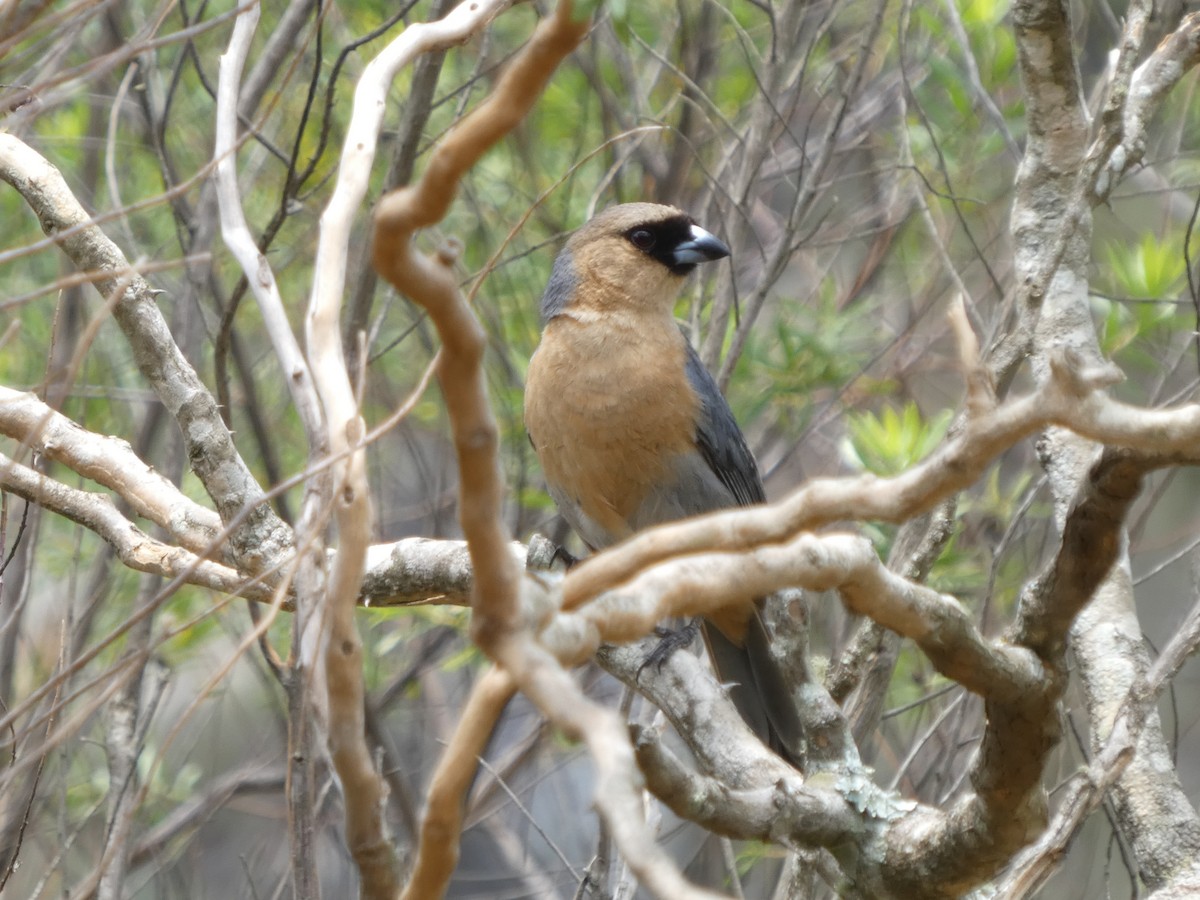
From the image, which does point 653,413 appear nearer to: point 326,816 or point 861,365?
point 861,365

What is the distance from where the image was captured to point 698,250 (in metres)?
4.86

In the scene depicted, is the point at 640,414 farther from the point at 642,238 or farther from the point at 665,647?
the point at 665,647

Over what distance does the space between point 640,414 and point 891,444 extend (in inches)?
35.6

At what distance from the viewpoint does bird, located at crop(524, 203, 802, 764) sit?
4477mm

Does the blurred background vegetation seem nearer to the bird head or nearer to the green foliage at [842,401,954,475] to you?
the green foliage at [842,401,954,475]

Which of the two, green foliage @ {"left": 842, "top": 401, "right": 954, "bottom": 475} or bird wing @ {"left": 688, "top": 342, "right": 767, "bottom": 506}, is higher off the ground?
bird wing @ {"left": 688, "top": 342, "right": 767, "bottom": 506}

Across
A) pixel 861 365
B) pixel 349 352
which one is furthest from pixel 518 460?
pixel 861 365

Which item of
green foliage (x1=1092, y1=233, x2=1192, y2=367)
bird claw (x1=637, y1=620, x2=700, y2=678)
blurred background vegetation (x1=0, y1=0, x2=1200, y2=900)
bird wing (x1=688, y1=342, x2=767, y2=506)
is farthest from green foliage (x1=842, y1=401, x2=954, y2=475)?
bird claw (x1=637, y1=620, x2=700, y2=678)

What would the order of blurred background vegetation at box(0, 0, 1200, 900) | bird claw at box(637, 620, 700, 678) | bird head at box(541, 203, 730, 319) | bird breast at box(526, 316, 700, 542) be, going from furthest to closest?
blurred background vegetation at box(0, 0, 1200, 900) → bird head at box(541, 203, 730, 319) → bird breast at box(526, 316, 700, 542) → bird claw at box(637, 620, 700, 678)

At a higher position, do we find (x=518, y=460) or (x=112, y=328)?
(x=112, y=328)

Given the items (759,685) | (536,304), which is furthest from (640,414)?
(536,304)

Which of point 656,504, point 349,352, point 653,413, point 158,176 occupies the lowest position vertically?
point 656,504

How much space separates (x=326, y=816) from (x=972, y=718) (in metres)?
2.63

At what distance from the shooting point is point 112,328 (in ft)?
21.7
